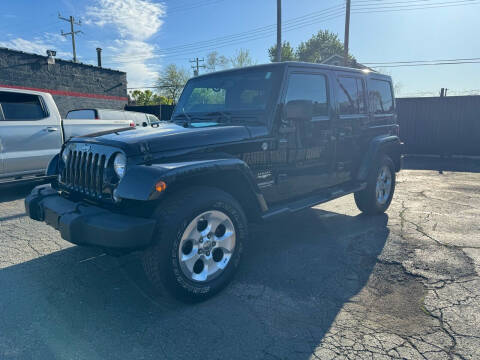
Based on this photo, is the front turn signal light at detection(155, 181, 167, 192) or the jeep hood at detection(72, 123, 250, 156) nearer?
the front turn signal light at detection(155, 181, 167, 192)

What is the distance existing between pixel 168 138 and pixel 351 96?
281 centimetres

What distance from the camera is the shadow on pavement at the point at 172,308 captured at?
7.54 ft

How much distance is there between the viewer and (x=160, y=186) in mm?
2473

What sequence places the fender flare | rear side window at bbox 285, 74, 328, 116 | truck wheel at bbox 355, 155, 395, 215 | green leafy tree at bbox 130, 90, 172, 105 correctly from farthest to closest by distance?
green leafy tree at bbox 130, 90, 172, 105 → truck wheel at bbox 355, 155, 395, 215 → the fender flare → rear side window at bbox 285, 74, 328, 116

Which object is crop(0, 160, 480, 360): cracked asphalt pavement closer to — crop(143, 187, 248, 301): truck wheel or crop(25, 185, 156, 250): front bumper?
crop(143, 187, 248, 301): truck wheel

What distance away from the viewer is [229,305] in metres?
2.83

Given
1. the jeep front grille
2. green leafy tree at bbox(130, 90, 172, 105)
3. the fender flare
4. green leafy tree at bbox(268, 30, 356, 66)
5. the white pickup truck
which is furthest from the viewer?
green leafy tree at bbox(268, 30, 356, 66)

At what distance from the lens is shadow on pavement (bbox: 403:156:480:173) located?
34.5 ft

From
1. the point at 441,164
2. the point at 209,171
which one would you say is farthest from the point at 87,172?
the point at 441,164

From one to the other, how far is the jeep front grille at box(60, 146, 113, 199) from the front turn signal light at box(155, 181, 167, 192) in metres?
0.52

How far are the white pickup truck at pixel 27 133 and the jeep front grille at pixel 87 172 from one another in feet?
11.7

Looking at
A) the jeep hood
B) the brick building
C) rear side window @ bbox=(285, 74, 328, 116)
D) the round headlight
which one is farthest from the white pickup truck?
the brick building

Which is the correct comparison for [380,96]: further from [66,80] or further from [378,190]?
[66,80]

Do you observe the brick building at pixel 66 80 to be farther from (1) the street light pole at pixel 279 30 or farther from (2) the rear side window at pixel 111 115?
(1) the street light pole at pixel 279 30
